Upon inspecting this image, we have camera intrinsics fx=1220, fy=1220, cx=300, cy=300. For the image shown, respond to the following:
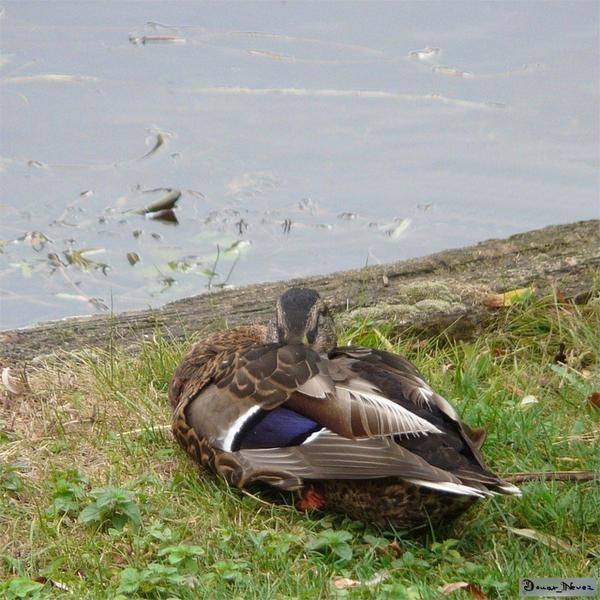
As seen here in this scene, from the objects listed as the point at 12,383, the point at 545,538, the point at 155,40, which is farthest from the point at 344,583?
the point at 155,40

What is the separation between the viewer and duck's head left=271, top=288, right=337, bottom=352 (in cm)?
468

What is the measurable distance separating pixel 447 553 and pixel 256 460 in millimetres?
726

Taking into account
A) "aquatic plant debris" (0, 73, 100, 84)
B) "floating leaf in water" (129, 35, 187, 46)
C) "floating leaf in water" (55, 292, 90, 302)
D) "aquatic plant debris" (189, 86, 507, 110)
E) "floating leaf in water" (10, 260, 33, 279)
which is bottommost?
"floating leaf in water" (55, 292, 90, 302)

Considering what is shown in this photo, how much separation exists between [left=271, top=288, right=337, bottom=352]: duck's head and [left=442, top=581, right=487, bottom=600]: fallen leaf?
4.26ft

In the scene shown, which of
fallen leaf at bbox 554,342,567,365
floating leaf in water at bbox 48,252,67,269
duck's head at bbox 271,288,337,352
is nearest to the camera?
duck's head at bbox 271,288,337,352

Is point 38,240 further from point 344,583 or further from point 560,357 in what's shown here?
point 344,583

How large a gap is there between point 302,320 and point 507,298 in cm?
185

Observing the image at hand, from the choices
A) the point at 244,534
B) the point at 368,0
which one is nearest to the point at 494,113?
the point at 368,0

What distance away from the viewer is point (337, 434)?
13.4ft

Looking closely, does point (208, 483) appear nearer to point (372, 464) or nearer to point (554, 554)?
point (372, 464)

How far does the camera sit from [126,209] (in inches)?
339

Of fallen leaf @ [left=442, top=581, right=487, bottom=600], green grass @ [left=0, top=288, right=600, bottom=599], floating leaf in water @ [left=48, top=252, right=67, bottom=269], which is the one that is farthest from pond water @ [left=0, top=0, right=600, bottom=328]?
fallen leaf @ [left=442, top=581, right=487, bottom=600]

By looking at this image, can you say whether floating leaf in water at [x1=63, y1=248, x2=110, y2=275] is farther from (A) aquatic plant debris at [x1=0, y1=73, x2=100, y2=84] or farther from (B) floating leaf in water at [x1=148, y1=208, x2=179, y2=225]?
(A) aquatic plant debris at [x1=0, y1=73, x2=100, y2=84]

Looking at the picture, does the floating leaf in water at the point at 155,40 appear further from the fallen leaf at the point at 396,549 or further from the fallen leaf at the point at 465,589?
the fallen leaf at the point at 465,589
